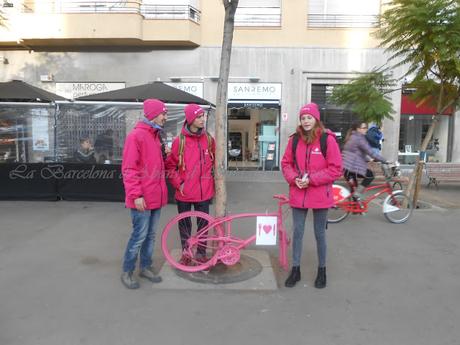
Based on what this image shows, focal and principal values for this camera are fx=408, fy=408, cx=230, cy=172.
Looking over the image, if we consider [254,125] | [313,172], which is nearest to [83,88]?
[254,125]

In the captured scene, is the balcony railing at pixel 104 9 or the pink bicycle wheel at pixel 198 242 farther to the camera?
the balcony railing at pixel 104 9

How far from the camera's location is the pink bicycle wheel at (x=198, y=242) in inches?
167

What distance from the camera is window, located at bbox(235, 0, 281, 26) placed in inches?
571

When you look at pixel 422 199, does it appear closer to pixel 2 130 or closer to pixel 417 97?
pixel 417 97

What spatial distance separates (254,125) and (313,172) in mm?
11475

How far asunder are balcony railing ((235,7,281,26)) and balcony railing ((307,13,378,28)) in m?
1.20

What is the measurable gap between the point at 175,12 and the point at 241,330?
13.0m

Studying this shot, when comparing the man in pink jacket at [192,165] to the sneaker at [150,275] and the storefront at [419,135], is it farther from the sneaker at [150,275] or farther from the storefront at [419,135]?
the storefront at [419,135]

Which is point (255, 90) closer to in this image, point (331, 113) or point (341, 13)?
point (331, 113)

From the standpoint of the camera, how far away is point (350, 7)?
14.5 m

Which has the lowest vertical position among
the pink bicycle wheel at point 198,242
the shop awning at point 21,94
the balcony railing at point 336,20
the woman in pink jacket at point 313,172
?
the pink bicycle wheel at point 198,242

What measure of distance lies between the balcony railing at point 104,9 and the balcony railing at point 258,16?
1531mm

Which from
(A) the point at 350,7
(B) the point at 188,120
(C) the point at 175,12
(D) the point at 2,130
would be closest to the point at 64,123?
(D) the point at 2,130

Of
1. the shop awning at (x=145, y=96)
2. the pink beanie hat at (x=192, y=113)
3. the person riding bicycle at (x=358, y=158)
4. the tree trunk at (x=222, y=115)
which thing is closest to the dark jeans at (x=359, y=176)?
the person riding bicycle at (x=358, y=158)
